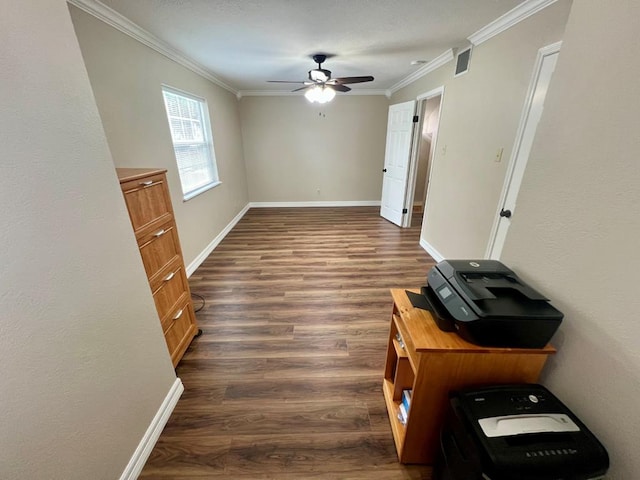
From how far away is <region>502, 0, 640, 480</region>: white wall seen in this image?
72 cm

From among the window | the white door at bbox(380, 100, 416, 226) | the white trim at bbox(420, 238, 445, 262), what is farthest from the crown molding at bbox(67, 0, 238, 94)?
the white trim at bbox(420, 238, 445, 262)

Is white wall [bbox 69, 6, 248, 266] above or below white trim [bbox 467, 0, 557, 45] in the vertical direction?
below

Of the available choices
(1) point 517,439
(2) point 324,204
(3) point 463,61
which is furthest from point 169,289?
(2) point 324,204

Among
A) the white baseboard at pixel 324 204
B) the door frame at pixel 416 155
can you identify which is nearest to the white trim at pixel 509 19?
the door frame at pixel 416 155

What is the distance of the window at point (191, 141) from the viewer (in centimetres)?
300

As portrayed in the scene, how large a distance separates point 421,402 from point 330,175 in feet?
16.8

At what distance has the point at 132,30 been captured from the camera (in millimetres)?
2084

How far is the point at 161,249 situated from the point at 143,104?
1.55m

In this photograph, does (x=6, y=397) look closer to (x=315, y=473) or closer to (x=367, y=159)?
(x=315, y=473)

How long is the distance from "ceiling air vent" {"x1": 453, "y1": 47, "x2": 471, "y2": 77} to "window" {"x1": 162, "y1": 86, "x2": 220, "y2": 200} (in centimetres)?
312

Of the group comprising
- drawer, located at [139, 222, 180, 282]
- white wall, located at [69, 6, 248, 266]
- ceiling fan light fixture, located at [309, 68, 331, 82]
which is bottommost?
drawer, located at [139, 222, 180, 282]

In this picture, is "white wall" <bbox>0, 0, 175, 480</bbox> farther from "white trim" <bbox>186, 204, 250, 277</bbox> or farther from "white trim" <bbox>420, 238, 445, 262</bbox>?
"white trim" <bbox>420, 238, 445, 262</bbox>

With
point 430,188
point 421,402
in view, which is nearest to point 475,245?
point 430,188

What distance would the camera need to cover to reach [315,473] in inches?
48.8
